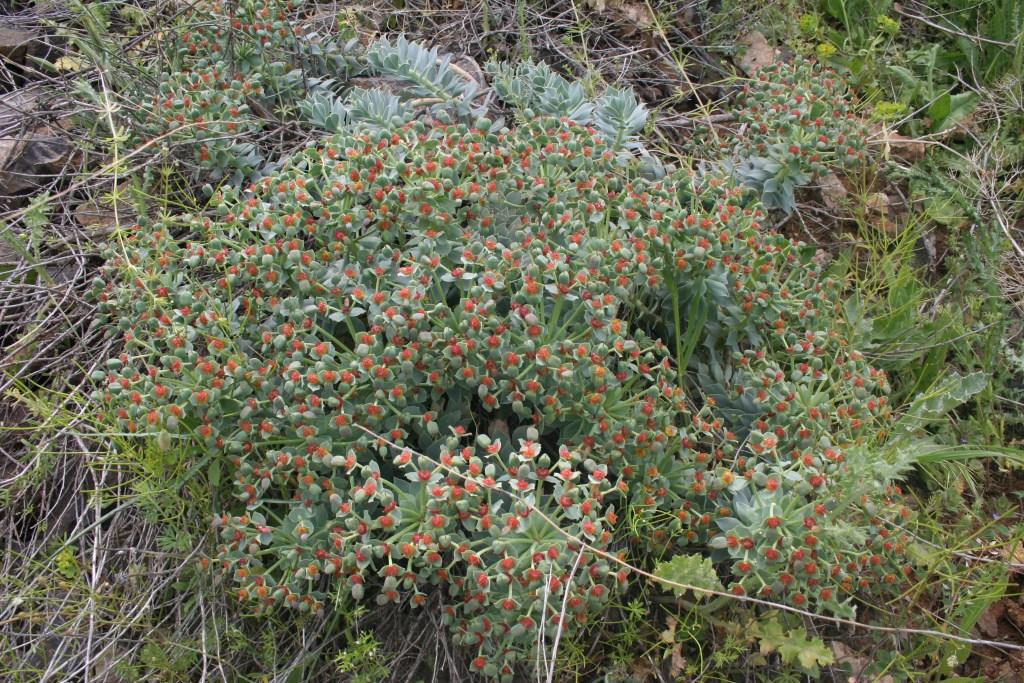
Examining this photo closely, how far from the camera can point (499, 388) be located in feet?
7.39

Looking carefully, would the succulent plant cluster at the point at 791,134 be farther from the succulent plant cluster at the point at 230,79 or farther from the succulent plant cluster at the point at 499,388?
the succulent plant cluster at the point at 230,79

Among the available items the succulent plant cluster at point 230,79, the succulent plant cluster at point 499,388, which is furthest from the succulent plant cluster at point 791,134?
the succulent plant cluster at point 230,79

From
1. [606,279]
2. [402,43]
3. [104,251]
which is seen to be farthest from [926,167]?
[104,251]

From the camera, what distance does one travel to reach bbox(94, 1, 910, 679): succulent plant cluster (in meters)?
2.06

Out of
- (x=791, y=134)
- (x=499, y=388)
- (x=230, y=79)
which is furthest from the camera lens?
(x=230, y=79)

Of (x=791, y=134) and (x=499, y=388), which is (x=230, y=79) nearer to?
(x=499, y=388)

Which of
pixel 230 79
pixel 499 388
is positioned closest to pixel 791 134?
pixel 499 388

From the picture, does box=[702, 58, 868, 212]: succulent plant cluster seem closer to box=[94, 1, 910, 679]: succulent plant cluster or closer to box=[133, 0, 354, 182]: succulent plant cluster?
box=[94, 1, 910, 679]: succulent plant cluster

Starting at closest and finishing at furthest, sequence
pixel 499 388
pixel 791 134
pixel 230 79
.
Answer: pixel 499 388 < pixel 791 134 < pixel 230 79

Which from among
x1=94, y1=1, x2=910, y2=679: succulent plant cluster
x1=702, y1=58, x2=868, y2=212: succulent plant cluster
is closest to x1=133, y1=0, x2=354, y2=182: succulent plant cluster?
x1=94, y1=1, x2=910, y2=679: succulent plant cluster

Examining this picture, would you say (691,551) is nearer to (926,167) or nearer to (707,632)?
(707,632)

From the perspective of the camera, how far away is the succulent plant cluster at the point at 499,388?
206cm

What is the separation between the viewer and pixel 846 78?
3918 mm

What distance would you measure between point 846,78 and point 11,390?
3.71 metres
